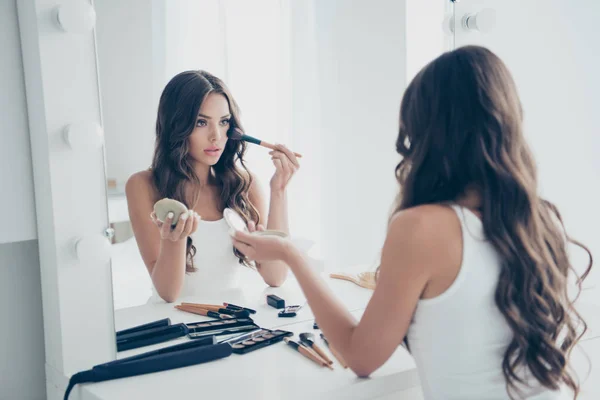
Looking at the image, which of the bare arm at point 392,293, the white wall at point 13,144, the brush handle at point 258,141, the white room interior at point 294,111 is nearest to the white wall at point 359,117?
the white room interior at point 294,111

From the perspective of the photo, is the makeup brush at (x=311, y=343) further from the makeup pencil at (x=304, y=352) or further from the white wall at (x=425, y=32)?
the white wall at (x=425, y=32)

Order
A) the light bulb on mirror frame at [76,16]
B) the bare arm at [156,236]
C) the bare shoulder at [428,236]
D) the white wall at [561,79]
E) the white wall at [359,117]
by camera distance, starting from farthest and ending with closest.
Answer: the white wall at [561,79]
the white wall at [359,117]
the bare arm at [156,236]
the light bulb on mirror frame at [76,16]
the bare shoulder at [428,236]

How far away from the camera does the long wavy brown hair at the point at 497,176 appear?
0.72 metres

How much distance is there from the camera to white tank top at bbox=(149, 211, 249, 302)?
0.96m

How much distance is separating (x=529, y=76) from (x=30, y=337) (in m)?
1.14

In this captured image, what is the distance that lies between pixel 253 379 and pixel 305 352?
0.10 m

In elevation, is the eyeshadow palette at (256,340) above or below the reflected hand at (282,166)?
below

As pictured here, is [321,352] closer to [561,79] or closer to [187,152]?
[187,152]

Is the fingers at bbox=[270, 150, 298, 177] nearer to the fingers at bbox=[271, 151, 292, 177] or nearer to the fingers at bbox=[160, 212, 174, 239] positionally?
the fingers at bbox=[271, 151, 292, 177]

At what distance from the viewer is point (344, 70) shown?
45.4 inches

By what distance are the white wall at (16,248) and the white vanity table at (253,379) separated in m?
0.15

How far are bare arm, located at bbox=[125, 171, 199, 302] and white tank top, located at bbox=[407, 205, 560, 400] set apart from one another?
0.38 m

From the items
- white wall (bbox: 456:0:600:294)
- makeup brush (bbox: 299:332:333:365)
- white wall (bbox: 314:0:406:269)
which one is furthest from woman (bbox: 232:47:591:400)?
white wall (bbox: 456:0:600:294)

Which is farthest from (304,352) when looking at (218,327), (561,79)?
(561,79)
